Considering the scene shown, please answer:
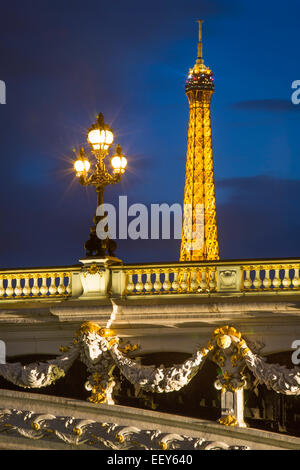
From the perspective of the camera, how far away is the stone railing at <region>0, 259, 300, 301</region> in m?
25.1

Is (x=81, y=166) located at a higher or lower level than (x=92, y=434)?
higher

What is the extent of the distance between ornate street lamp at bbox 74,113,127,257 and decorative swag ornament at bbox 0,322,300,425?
164 cm

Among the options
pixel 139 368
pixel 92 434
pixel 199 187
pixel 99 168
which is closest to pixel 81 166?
pixel 99 168

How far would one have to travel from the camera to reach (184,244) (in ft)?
221

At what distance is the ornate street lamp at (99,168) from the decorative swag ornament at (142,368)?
5.37 feet

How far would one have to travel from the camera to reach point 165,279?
85.0 ft

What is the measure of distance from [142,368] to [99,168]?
4.25 metres

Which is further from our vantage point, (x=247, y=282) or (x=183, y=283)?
(x=183, y=283)

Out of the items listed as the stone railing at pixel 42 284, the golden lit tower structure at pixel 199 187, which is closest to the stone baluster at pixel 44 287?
the stone railing at pixel 42 284

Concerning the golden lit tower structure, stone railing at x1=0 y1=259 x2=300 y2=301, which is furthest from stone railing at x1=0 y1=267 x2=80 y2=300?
the golden lit tower structure

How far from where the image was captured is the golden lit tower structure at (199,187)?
67.6 m

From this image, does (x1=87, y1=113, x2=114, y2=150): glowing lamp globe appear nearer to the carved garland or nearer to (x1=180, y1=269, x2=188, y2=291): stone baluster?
(x1=180, y1=269, x2=188, y2=291): stone baluster

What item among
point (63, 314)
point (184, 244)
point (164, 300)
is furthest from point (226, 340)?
point (184, 244)

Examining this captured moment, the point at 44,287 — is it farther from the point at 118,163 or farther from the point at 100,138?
the point at 100,138
